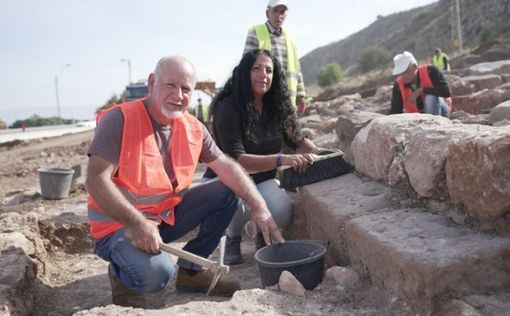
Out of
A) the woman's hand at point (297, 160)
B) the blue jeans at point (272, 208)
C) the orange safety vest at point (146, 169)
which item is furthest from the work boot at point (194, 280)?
the woman's hand at point (297, 160)

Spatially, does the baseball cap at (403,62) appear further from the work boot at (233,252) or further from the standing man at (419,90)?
the work boot at (233,252)

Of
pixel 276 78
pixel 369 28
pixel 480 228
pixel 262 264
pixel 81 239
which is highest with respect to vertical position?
pixel 369 28

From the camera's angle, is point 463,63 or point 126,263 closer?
point 126,263

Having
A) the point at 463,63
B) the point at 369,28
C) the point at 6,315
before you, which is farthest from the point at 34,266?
the point at 369,28

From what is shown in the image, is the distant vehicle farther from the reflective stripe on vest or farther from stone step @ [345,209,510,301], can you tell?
stone step @ [345,209,510,301]

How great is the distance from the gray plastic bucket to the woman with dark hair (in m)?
3.50

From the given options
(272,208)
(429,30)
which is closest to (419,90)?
(272,208)

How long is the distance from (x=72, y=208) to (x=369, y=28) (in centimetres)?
7705

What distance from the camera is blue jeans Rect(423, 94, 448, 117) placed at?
527 centimetres

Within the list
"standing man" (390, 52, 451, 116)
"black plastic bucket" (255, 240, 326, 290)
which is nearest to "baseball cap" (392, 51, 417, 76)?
"standing man" (390, 52, 451, 116)

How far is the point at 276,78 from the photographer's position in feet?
12.5

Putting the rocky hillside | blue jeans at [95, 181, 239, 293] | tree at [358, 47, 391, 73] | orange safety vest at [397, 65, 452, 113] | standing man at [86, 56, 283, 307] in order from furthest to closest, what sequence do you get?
tree at [358, 47, 391, 73]
the rocky hillside
orange safety vest at [397, 65, 452, 113]
blue jeans at [95, 181, 239, 293]
standing man at [86, 56, 283, 307]

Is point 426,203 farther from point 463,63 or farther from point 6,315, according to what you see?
point 463,63

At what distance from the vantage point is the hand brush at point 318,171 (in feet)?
12.6
